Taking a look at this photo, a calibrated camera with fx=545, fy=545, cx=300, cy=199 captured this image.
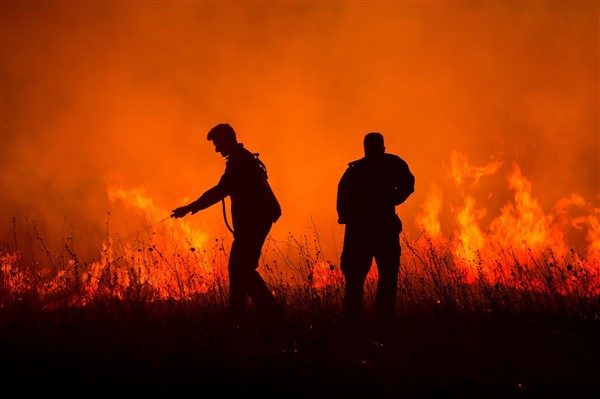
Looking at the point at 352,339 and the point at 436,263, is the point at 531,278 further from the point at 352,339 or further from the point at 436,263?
the point at 352,339

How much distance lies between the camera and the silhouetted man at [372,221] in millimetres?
5934

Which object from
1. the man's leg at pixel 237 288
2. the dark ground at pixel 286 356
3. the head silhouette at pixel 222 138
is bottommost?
the dark ground at pixel 286 356

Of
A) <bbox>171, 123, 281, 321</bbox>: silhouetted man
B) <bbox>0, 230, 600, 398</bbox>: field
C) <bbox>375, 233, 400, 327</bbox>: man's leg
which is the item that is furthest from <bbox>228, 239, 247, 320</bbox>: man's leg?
<bbox>375, 233, 400, 327</bbox>: man's leg

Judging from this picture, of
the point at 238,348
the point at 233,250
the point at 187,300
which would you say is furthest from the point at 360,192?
→ the point at 187,300

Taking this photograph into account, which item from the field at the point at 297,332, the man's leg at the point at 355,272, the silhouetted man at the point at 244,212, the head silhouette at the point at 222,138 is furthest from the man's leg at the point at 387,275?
the head silhouette at the point at 222,138

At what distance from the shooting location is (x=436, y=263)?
7906mm

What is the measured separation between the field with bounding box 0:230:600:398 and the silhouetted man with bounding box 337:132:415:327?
1.29ft

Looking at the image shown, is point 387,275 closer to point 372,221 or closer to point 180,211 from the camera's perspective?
point 372,221

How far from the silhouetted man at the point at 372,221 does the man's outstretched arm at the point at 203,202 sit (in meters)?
1.38

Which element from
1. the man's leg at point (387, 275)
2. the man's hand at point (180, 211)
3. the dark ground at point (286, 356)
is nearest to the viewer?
the dark ground at point (286, 356)

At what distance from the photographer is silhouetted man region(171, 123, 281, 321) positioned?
618 centimetres

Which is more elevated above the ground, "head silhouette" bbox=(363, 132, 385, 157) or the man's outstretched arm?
"head silhouette" bbox=(363, 132, 385, 157)

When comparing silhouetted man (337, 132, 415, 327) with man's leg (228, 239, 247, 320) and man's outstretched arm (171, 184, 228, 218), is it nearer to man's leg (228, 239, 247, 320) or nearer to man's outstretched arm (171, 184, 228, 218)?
man's leg (228, 239, 247, 320)

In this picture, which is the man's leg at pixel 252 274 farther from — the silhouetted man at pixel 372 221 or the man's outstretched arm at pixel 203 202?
the silhouetted man at pixel 372 221
